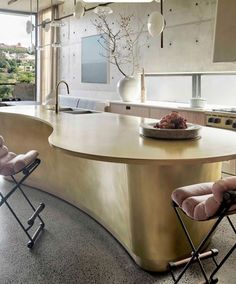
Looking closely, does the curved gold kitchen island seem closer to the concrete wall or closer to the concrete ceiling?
the concrete wall

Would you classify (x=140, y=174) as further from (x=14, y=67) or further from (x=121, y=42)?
(x=14, y=67)

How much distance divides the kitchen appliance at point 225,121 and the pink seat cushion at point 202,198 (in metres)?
2.13

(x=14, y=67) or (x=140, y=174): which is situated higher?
(x=14, y=67)

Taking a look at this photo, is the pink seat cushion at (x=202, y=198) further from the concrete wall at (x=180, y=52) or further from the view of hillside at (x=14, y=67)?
the view of hillside at (x=14, y=67)

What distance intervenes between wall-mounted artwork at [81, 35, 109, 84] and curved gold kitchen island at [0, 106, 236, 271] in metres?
4.46

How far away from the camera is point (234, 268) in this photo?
2412mm

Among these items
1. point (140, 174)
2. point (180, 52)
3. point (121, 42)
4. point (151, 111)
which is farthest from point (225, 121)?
point (121, 42)

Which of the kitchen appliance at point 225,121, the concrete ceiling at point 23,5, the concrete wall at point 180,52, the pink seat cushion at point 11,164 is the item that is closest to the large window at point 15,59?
the concrete ceiling at point 23,5

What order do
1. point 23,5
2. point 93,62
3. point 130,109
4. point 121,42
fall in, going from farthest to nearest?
point 23,5
point 93,62
point 121,42
point 130,109

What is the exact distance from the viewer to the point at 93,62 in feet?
25.5

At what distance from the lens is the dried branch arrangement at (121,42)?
6.57m

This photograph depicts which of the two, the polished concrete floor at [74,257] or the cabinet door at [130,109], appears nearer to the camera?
the polished concrete floor at [74,257]

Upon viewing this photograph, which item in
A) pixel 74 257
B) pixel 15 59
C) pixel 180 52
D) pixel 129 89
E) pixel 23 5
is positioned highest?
pixel 23 5

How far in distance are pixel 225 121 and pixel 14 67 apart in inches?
283
